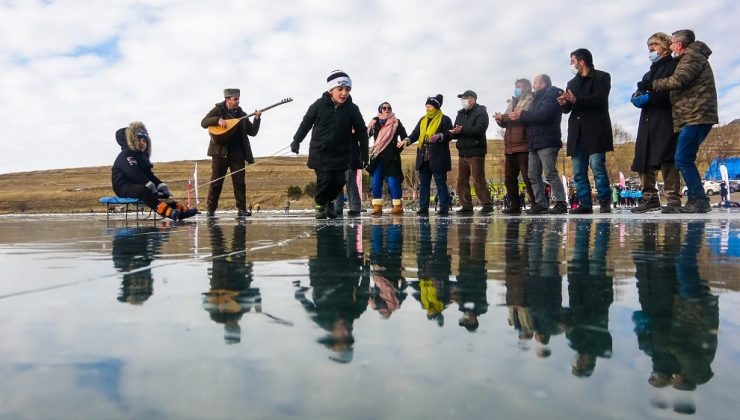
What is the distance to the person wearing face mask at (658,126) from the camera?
19.4ft

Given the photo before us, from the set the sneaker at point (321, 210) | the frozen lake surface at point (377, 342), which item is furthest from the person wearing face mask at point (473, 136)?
the frozen lake surface at point (377, 342)

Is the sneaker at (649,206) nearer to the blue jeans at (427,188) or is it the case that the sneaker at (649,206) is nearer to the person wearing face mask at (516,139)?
the person wearing face mask at (516,139)

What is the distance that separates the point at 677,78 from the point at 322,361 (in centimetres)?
556

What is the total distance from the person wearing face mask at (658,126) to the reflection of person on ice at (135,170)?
18.5ft

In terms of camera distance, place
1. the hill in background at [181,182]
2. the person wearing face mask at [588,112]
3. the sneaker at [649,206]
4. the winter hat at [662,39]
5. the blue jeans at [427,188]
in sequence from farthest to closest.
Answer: the hill in background at [181,182] → the blue jeans at [427,188] → the sneaker at [649,206] → the person wearing face mask at [588,112] → the winter hat at [662,39]

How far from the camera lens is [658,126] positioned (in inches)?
237

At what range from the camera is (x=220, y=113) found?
886cm

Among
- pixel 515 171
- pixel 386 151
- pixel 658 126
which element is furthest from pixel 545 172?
pixel 386 151

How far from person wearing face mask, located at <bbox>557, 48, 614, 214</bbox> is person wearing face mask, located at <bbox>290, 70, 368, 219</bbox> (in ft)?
7.76

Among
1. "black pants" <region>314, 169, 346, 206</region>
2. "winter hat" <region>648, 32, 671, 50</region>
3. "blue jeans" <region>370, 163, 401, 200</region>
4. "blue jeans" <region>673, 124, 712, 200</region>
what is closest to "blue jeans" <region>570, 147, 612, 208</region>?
"blue jeans" <region>673, 124, 712, 200</region>

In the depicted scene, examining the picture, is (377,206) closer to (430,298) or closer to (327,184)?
(327,184)

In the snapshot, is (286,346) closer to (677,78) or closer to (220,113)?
(677,78)

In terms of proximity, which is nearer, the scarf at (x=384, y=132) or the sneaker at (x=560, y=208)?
the sneaker at (x=560, y=208)

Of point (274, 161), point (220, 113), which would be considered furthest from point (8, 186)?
point (220, 113)
